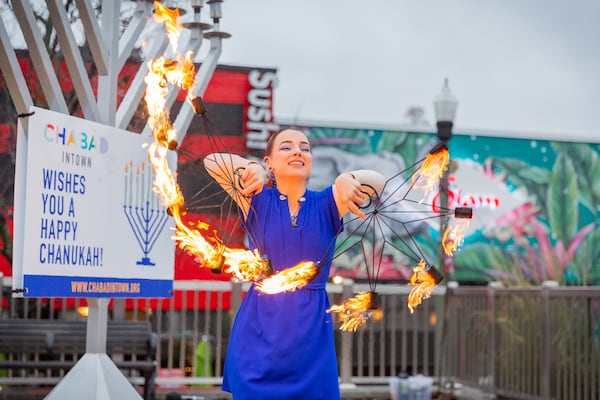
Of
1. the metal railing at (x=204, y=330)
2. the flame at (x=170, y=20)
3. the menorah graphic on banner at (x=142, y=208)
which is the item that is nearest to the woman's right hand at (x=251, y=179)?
the flame at (x=170, y=20)

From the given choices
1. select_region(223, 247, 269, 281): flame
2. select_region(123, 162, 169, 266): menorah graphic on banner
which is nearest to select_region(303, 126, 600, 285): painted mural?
select_region(123, 162, 169, 266): menorah graphic on banner

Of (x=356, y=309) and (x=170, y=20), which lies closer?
(x=356, y=309)

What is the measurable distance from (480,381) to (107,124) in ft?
20.0

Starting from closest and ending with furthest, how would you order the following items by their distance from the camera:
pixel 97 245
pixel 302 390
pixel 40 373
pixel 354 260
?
pixel 302 390 < pixel 97 245 < pixel 40 373 < pixel 354 260

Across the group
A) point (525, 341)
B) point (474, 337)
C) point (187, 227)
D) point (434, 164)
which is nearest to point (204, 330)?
point (474, 337)

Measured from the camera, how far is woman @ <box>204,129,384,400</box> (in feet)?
13.8

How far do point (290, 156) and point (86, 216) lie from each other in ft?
5.94

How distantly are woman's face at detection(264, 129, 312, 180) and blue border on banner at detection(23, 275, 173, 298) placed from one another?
5.22ft

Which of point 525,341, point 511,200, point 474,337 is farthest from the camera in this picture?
point 511,200

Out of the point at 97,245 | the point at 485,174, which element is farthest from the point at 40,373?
the point at 485,174

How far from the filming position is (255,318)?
4.29m

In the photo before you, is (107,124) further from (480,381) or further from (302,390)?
(480,381)

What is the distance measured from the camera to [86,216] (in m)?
5.83

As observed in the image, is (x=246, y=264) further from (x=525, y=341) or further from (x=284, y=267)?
(x=525, y=341)
